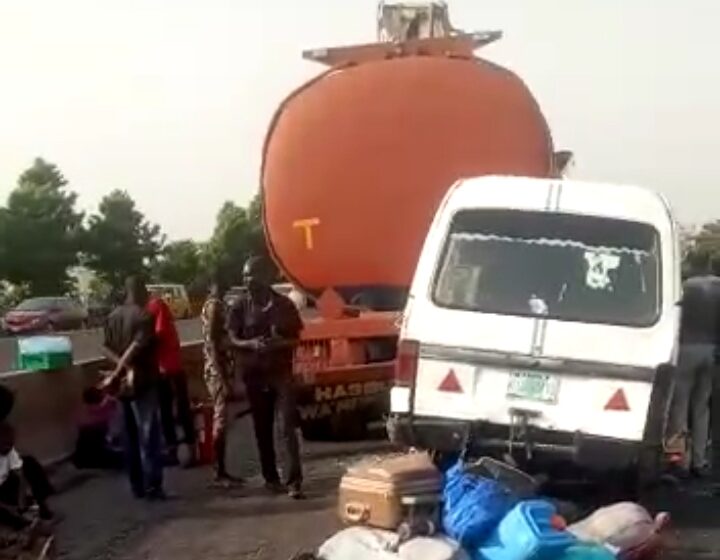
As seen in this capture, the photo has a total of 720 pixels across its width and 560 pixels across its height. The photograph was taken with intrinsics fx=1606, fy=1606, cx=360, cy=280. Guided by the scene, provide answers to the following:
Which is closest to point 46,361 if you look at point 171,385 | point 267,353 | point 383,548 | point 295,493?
point 171,385

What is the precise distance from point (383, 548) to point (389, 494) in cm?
43

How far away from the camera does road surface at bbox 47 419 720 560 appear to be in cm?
995

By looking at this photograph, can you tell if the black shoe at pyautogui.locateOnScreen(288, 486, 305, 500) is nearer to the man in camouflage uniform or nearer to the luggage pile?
the man in camouflage uniform

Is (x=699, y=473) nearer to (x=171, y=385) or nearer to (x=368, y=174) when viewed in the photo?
(x=368, y=174)

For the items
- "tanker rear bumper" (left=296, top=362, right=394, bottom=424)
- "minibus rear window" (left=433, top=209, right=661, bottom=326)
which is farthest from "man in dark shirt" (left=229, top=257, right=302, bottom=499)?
"tanker rear bumper" (left=296, top=362, right=394, bottom=424)

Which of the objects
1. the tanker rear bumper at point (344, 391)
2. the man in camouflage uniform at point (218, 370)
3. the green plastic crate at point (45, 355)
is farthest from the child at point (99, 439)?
the tanker rear bumper at point (344, 391)

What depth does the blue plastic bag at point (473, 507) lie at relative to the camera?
8.31m

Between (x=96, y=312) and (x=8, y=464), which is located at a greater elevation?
(x=8, y=464)

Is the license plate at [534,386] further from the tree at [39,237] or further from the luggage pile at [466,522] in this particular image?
the tree at [39,237]

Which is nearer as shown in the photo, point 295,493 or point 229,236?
point 295,493

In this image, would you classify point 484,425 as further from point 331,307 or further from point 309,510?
point 331,307

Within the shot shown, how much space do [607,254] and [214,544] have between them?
3105 millimetres

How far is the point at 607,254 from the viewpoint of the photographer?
10.2 meters

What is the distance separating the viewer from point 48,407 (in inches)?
570
